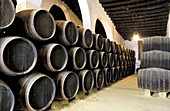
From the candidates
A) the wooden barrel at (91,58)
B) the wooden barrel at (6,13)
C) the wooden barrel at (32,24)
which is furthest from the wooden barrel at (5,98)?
the wooden barrel at (91,58)

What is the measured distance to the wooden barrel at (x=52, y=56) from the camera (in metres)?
2.17

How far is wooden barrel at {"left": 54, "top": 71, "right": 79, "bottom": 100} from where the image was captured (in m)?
2.48

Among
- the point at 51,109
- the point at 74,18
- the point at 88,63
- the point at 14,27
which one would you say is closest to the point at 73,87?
the point at 51,109

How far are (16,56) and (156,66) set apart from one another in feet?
11.7

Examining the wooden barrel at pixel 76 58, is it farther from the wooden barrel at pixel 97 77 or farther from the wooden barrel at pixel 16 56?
the wooden barrel at pixel 16 56

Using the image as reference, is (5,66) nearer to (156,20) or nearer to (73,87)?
(73,87)

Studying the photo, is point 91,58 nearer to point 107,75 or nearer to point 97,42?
point 97,42

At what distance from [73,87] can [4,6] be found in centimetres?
186

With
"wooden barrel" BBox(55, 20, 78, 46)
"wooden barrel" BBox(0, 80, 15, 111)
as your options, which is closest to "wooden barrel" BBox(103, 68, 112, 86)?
"wooden barrel" BBox(55, 20, 78, 46)

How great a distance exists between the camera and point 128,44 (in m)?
12.9

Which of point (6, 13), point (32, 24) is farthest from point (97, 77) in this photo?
point (6, 13)

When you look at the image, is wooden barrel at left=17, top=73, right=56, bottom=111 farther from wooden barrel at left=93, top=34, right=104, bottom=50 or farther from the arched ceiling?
the arched ceiling

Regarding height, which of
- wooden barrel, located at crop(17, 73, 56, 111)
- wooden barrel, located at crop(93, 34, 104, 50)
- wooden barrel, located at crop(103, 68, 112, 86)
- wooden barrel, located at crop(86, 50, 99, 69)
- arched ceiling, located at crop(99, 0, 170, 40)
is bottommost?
wooden barrel, located at crop(103, 68, 112, 86)

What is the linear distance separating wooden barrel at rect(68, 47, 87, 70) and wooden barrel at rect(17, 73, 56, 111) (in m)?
0.78
